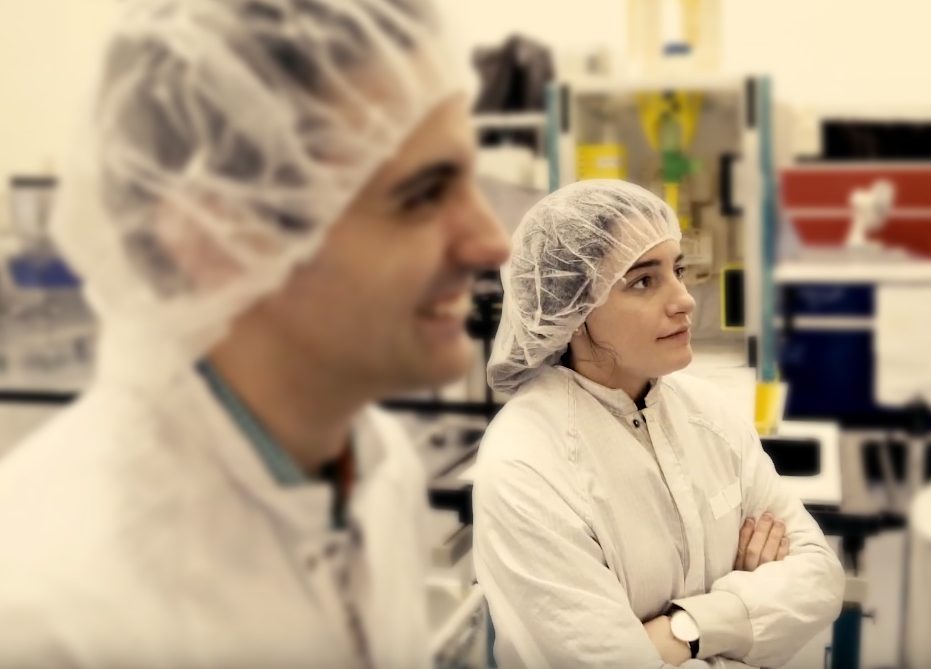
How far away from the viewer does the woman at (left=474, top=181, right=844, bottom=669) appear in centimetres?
109

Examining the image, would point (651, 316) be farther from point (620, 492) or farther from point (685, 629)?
point (685, 629)

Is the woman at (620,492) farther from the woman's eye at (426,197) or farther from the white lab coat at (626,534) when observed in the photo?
the woman's eye at (426,197)

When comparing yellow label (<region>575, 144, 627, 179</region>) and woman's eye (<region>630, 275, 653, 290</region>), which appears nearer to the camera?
woman's eye (<region>630, 275, 653, 290</region>)

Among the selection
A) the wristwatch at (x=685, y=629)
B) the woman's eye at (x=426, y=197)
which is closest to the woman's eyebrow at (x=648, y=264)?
the wristwatch at (x=685, y=629)

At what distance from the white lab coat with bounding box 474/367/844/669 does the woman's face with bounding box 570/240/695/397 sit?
79 mm

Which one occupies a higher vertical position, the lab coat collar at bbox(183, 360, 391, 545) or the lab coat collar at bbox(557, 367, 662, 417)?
the lab coat collar at bbox(183, 360, 391, 545)

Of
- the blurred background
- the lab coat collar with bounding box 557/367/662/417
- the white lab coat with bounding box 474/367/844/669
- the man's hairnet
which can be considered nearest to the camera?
the man's hairnet

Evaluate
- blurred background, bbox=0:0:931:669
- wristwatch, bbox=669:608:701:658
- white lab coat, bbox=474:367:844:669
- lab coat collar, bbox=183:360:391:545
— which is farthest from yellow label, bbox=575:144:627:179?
lab coat collar, bbox=183:360:391:545

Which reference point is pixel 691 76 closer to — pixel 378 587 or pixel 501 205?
pixel 501 205

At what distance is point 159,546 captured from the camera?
597 millimetres

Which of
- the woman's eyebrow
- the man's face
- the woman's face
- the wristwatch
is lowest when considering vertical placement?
the wristwatch

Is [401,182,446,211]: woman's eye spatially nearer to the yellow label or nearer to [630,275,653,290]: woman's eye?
[630,275,653,290]: woman's eye

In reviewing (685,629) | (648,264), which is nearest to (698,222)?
(648,264)

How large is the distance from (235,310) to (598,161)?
0.78 m
